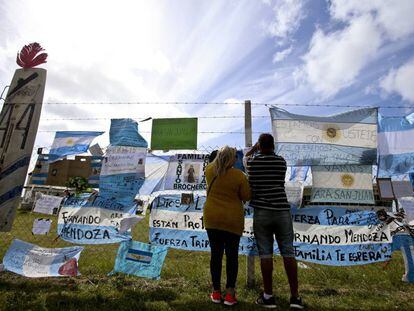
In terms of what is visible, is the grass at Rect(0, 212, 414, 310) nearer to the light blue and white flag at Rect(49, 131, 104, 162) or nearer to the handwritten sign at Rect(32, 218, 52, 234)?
the handwritten sign at Rect(32, 218, 52, 234)

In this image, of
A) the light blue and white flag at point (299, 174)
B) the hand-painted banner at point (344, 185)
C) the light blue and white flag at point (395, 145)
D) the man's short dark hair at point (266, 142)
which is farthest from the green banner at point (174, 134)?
the light blue and white flag at point (395, 145)

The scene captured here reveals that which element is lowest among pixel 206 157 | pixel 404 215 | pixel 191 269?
pixel 191 269

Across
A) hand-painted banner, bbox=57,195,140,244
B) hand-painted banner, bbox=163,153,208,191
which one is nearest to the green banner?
hand-painted banner, bbox=163,153,208,191

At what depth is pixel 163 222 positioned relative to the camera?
192 inches

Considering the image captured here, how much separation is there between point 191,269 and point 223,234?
2111mm

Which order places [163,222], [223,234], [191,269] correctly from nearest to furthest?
1. [223,234]
2. [163,222]
3. [191,269]

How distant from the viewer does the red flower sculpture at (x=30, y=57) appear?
5316 millimetres

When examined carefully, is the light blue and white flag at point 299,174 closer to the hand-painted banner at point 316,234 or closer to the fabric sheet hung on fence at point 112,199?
the hand-painted banner at point 316,234

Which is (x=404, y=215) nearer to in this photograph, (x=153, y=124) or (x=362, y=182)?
(x=362, y=182)

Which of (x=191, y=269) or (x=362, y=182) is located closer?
(x=362, y=182)

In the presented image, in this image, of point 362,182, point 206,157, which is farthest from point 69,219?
point 362,182

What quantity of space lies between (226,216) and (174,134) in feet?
6.70

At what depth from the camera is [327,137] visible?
194 inches

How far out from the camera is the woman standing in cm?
356
